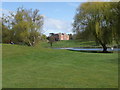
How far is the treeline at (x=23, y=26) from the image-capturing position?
21109 millimetres

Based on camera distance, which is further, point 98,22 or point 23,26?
point 23,26

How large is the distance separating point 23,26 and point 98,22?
33.1ft

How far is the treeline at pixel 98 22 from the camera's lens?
46.5 ft

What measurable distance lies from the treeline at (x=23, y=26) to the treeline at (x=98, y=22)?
7497 millimetres

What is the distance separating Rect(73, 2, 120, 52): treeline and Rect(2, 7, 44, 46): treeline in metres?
7.50

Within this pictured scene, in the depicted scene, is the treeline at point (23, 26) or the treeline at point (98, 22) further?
the treeline at point (23, 26)

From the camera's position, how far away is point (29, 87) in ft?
8.31

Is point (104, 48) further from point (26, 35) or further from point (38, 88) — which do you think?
point (38, 88)

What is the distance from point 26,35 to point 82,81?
18.8m

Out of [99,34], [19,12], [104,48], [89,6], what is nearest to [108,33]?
[99,34]

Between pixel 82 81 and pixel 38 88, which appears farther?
pixel 82 81

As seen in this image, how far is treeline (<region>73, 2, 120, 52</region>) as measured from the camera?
14.2 meters

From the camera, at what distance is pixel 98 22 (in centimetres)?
1466

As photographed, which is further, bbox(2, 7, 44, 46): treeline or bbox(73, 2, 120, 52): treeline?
bbox(2, 7, 44, 46): treeline
